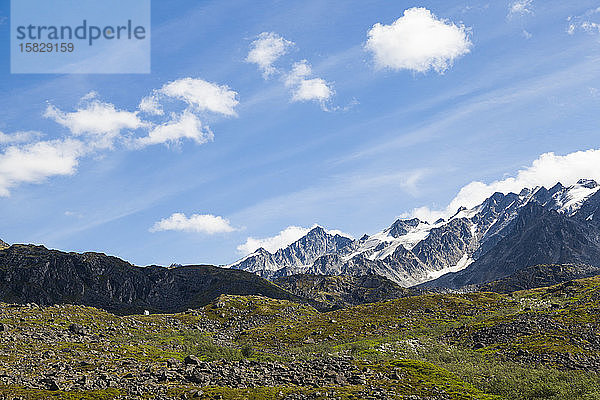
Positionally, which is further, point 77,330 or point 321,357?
point 77,330

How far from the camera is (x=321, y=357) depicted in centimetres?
8662

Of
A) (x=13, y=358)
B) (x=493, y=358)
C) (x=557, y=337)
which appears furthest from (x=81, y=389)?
(x=557, y=337)

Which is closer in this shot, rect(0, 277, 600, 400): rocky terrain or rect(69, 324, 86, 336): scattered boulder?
rect(0, 277, 600, 400): rocky terrain

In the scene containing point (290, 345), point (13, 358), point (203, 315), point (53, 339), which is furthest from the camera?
point (203, 315)

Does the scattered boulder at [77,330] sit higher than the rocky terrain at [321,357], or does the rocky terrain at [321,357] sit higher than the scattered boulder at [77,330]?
the scattered boulder at [77,330]

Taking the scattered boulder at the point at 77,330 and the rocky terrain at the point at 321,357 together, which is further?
the scattered boulder at the point at 77,330

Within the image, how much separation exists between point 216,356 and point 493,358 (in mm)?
55020

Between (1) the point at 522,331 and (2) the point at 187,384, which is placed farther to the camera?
(1) the point at 522,331

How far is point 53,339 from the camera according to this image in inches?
3383

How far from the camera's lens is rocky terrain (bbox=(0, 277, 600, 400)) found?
163ft

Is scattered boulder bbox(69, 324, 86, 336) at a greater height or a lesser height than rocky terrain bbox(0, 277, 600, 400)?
greater

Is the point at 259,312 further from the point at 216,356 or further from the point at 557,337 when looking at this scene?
the point at 557,337

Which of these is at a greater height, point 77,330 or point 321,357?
point 77,330

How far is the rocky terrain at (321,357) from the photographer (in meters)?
49.8
